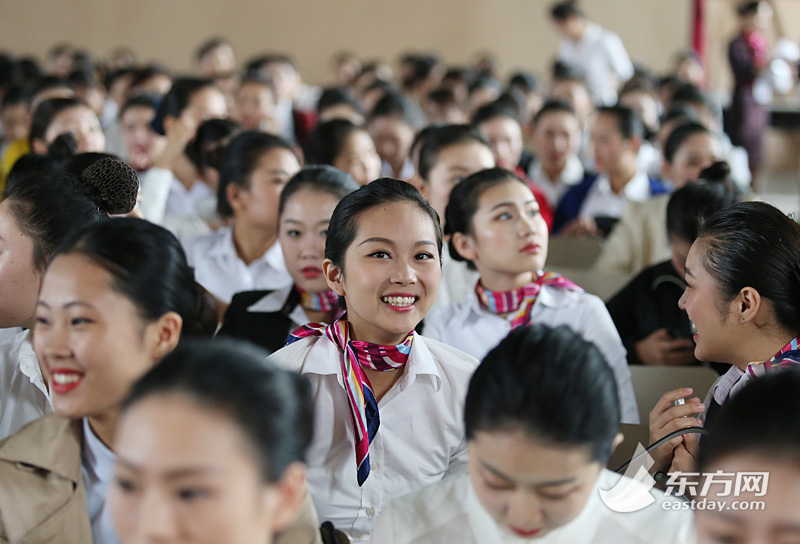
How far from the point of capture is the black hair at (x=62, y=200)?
162 centimetres

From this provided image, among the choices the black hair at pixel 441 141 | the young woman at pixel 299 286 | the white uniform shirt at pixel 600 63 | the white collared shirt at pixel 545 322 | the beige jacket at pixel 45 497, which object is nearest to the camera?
the beige jacket at pixel 45 497

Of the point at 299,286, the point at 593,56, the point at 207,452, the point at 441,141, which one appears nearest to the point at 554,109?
the point at 441,141

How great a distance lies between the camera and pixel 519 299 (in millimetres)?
2053

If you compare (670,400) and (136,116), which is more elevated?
→ (136,116)

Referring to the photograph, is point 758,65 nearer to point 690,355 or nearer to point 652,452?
point 690,355

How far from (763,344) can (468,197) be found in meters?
0.86

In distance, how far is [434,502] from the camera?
1184 millimetres

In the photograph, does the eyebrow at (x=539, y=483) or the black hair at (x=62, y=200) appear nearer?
the eyebrow at (x=539, y=483)

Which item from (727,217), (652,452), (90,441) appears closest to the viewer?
(90,441)

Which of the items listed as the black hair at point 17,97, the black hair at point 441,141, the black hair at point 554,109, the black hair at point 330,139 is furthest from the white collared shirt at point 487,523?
the black hair at point 17,97

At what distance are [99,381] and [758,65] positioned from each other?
718 centimetres

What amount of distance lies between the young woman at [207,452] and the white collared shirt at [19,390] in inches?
26.1

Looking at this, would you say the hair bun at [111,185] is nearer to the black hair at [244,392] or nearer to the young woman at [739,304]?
the black hair at [244,392]

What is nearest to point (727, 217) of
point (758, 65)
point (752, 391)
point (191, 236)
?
point (752, 391)
